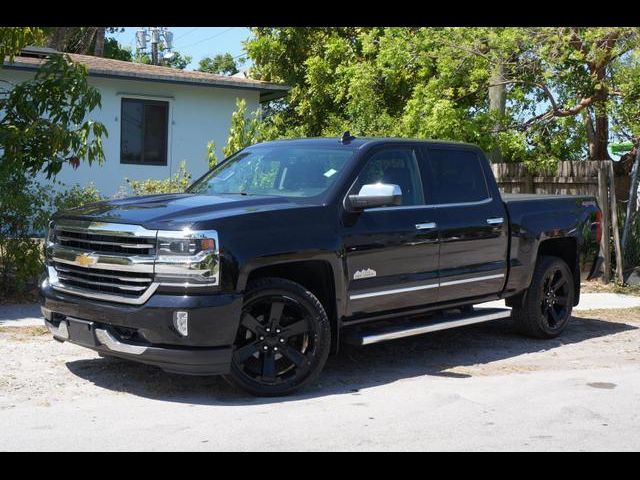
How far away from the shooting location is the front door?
6.99 meters

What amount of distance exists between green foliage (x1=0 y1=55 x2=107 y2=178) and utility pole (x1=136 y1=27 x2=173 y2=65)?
2984 cm

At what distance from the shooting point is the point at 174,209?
6.52m

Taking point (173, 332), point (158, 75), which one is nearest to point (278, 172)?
point (173, 332)

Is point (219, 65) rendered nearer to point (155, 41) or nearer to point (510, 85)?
point (155, 41)

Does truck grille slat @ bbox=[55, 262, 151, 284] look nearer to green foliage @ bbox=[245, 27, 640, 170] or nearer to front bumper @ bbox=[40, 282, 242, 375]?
front bumper @ bbox=[40, 282, 242, 375]

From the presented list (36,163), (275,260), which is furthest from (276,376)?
(36,163)

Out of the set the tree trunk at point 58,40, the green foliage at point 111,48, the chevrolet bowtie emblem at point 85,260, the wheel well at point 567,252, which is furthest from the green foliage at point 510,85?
the green foliage at point 111,48

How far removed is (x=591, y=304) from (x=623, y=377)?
395cm

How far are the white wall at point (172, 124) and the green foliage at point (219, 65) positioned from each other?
3527 cm

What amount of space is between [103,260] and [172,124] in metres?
12.6

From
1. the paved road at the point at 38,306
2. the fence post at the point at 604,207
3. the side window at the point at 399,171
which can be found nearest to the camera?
the side window at the point at 399,171

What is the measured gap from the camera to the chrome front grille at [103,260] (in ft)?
20.4

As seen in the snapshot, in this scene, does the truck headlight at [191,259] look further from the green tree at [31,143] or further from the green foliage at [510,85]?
the green foliage at [510,85]

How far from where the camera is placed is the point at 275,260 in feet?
21.1
